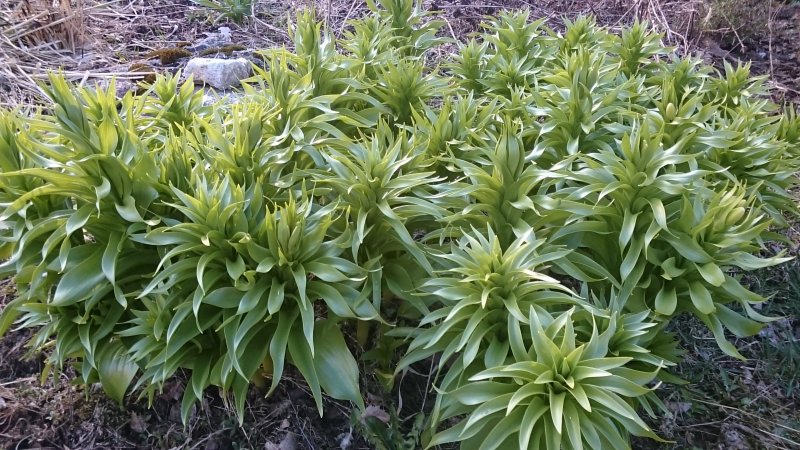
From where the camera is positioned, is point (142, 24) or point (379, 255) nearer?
point (379, 255)

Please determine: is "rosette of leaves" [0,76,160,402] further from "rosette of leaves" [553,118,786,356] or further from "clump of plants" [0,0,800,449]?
"rosette of leaves" [553,118,786,356]

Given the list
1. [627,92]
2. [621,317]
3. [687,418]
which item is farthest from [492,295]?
[627,92]

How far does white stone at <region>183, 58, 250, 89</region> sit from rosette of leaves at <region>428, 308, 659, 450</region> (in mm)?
3177

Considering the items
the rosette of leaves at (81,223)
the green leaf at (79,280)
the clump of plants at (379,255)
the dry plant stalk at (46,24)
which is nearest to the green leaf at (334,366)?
the clump of plants at (379,255)

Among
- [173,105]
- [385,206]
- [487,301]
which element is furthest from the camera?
[173,105]

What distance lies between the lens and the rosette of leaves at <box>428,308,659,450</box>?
5.36ft

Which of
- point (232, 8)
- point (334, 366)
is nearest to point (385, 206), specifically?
point (334, 366)

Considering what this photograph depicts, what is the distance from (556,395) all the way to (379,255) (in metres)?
0.77

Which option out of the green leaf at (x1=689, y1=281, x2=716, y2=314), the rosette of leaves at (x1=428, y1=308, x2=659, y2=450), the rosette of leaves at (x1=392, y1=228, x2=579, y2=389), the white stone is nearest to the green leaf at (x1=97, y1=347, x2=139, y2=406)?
the rosette of leaves at (x1=392, y1=228, x2=579, y2=389)

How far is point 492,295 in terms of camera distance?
189cm

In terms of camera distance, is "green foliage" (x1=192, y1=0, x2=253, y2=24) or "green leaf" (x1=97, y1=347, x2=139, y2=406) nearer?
"green leaf" (x1=97, y1=347, x2=139, y2=406)

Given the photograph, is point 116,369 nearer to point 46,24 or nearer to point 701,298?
point 701,298

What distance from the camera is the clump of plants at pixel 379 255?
1854 mm

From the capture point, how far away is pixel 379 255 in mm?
2150
